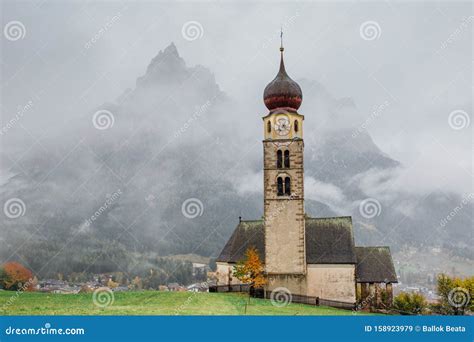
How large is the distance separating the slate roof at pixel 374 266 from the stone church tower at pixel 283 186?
700cm

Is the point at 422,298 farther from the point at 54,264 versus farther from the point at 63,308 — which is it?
the point at 54,264

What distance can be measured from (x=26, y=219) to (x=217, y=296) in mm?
129892

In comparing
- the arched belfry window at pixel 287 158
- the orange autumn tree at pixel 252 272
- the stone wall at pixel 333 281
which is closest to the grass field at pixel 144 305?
the orange autumn tree at pixel 252 272

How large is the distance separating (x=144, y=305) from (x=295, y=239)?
16655mm

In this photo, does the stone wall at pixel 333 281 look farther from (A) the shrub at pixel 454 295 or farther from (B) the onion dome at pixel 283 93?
(B) the onion dome at pixel 283 93

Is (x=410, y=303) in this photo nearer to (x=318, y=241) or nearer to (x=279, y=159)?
(x=318, y=241)

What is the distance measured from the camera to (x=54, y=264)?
364 feet

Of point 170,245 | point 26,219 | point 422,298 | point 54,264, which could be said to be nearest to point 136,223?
point 170,245

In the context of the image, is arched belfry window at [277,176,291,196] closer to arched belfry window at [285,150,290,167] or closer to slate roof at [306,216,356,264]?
arched belfry window at [285,150,290,167]

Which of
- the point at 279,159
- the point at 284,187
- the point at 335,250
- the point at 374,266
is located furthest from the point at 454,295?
the point at 279,159

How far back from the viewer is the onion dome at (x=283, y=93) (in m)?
44.0

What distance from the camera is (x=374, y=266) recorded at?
46781 mm

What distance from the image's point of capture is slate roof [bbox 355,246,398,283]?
45.6 metres

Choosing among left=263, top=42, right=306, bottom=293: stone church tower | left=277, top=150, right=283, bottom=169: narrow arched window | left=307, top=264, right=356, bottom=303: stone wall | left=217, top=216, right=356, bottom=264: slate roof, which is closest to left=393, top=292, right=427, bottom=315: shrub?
left=307, top=264, right=356, bottom=303: stone wall
